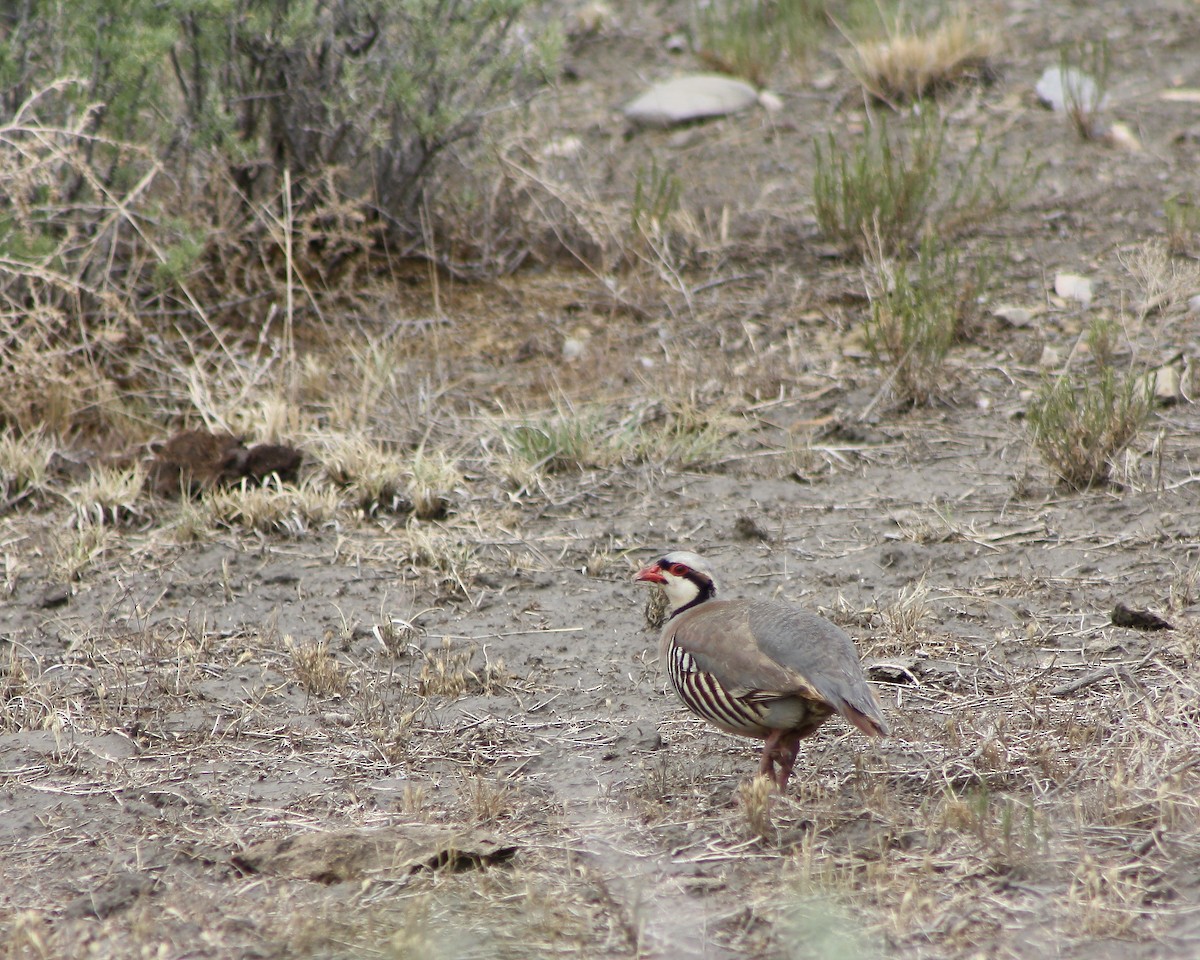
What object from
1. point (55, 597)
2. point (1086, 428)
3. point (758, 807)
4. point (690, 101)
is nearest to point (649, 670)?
point (758, 807)

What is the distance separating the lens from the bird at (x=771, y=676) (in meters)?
3.86

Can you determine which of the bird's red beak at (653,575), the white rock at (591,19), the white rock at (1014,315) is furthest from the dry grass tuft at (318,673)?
the white rock at (591,19)

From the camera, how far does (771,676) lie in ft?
12.9

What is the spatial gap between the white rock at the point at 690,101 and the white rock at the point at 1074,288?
11.4ft

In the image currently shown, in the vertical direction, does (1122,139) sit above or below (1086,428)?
above

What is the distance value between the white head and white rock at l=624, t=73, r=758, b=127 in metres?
6.19

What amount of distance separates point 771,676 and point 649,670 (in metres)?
1.20

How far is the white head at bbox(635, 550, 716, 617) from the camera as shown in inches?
186

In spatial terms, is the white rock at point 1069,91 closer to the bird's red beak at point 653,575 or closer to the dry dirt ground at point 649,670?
the dry dirt ground at point 649,670

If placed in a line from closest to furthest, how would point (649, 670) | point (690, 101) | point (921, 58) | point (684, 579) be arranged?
point (684, 579), point (649, 670), point (921, 58), point (690, 101)

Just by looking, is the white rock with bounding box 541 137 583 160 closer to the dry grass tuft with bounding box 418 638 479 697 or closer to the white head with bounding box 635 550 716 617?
the dry grass tuft with bounding box 418 638 479 697

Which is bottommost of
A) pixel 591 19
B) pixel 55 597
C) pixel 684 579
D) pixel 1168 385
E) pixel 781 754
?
pixel 55 597

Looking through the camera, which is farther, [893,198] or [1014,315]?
[893,198]

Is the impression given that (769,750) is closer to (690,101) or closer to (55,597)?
(55,597)
